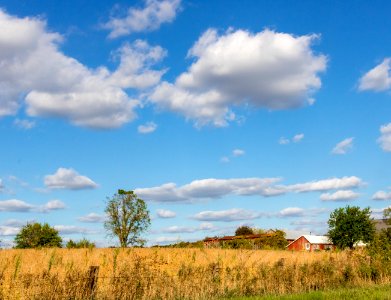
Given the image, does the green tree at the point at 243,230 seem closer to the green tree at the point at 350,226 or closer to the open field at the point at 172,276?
the green tree at the point at 350,226

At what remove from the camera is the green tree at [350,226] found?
267 feet

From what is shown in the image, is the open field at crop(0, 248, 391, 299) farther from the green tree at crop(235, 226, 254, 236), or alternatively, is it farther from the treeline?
the green tree at crop(235, 226, 254, 236)

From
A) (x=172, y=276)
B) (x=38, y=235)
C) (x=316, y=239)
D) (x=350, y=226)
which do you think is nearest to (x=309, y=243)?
(x=316, y=239)

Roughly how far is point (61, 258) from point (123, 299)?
455 centimetres

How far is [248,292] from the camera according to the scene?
1767cm

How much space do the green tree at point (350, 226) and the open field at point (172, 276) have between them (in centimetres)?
6280

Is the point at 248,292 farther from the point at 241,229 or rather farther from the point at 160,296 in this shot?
the point at 241,229

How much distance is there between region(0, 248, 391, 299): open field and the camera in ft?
46.3

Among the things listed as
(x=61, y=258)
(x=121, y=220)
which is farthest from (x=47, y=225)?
(x=61, y=258)

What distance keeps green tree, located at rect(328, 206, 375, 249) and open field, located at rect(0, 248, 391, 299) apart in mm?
62804

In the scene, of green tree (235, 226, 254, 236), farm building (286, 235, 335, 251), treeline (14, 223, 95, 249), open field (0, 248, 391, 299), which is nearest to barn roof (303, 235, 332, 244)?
farm building (286, 235, 335, 251)

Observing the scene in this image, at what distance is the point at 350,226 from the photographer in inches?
3250

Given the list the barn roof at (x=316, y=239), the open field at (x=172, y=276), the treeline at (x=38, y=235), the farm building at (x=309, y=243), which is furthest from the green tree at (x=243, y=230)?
the open field at (x=172, y=276)

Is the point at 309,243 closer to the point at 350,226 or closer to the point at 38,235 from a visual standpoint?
the point at 350,226
